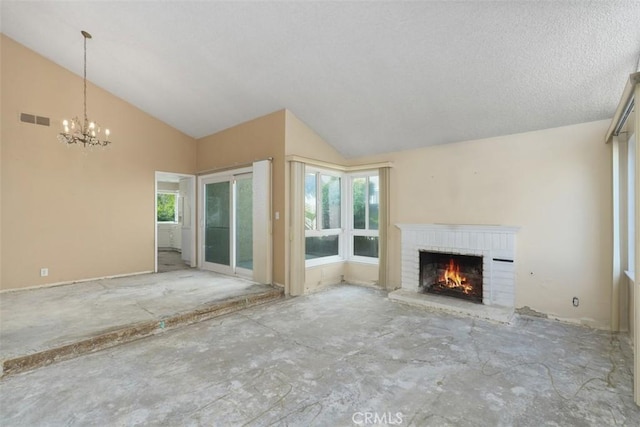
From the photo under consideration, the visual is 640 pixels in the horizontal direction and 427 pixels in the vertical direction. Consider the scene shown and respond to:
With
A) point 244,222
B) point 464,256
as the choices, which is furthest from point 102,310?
point 464,256

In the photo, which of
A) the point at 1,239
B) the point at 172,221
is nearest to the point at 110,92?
the point at 1,239

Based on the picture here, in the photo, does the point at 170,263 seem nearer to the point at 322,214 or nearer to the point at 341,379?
the point at 322,214

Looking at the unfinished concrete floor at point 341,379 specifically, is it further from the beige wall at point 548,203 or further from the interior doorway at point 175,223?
the interior doorway at point 175,223

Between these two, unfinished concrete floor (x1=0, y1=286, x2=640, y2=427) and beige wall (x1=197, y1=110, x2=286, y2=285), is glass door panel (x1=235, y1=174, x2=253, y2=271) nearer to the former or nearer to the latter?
beige wall (x1=197, y1=110, x2=286, y2=285)

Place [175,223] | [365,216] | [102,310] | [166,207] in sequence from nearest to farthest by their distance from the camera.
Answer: [102,310] → [365,216] → [175,223] → [166,207]

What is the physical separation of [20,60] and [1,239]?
2.85 meters

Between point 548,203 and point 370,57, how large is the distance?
2.91 metres

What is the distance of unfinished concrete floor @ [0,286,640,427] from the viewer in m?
1.94

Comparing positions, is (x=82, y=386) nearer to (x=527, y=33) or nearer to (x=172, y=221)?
(x=527, y=33)

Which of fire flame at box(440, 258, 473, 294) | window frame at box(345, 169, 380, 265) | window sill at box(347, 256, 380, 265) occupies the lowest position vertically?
fire flame at box(440, 258, 473, 294)

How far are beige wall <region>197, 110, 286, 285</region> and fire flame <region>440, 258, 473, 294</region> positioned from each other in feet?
8.91

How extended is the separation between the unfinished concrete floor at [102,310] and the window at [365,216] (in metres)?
1.85

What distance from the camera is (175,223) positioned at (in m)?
9.82

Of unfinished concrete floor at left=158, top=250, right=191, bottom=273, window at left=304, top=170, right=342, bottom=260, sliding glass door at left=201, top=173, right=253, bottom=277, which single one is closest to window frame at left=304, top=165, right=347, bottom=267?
window at left=304, top=170, right=342, bottom=260
